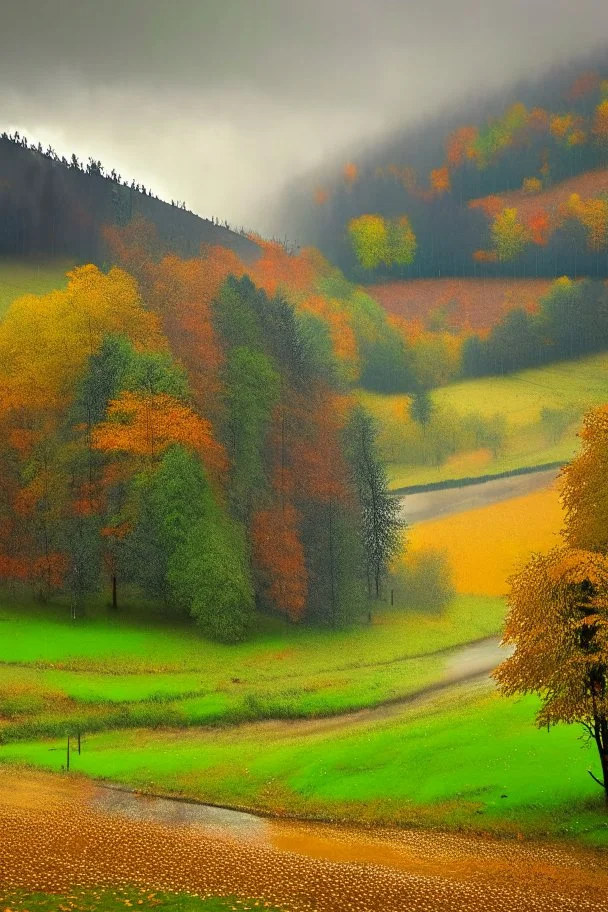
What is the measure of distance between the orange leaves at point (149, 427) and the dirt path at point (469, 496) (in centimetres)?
3669

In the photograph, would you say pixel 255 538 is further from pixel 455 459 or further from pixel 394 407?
pixel 394 407

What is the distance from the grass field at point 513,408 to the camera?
331ft

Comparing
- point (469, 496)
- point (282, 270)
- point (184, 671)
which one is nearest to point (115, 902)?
point (184, 671)

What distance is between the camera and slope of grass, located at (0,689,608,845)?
2933 cm

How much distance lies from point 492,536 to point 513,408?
2959 cm

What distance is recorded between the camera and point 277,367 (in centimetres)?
7194

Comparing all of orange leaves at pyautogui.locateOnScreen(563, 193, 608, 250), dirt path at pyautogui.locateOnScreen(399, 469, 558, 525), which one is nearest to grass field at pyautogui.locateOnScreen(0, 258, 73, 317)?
dirt path at pyautogui.locateOnScreen(399, 469, 558, 525)

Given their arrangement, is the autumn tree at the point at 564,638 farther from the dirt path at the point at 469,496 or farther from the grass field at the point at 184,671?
the dirt path at the point at 469,496

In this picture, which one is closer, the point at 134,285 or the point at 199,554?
the point at 199,554

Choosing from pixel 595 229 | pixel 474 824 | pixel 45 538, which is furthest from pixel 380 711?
pixel 595 229

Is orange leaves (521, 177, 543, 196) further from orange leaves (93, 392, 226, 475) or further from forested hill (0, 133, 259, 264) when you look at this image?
orange leaves (93, 392, 226, 475)

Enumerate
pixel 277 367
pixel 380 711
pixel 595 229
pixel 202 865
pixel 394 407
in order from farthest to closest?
1. pixel 595 229
2. pixel 394 407
3. pixel 277 367
4. pixel 380 711
5. pixel 202 865

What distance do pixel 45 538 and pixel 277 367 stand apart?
2468 cm

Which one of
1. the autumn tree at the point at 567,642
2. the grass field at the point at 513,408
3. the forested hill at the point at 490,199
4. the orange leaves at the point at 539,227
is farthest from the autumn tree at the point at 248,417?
the orange leaves at the point at 539,227
